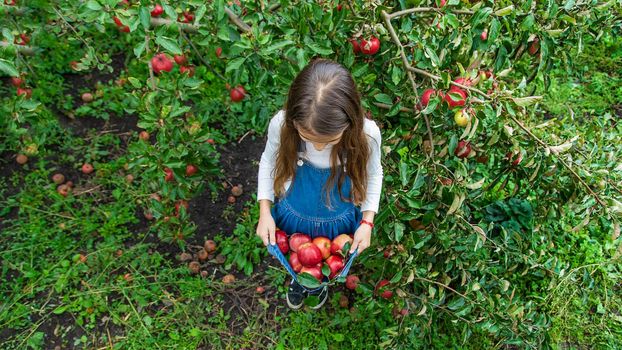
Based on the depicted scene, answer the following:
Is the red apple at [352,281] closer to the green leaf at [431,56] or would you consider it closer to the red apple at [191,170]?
the red apple at [191,170]

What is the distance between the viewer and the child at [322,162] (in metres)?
1.62

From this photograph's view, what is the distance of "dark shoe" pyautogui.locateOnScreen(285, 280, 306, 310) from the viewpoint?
2.68m

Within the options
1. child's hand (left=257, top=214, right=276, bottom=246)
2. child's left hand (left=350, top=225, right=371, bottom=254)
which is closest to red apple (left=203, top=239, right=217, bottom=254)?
child's hand (left=257, top=214, right=276, bottom=246)

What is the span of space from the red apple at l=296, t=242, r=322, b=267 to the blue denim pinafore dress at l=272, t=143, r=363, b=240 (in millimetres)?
154

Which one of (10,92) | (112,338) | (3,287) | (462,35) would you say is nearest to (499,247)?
(462,35)

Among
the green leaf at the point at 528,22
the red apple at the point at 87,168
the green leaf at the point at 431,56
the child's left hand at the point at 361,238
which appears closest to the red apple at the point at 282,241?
the child's left hand at the point at 361,238

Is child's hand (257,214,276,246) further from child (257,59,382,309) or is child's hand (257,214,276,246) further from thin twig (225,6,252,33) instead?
thin twig (225,6,252,33)

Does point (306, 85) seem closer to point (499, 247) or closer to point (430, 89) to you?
point (430, 89)

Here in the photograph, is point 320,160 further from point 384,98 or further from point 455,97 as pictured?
point 455,97

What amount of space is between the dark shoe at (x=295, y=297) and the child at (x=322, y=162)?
0.51 metres

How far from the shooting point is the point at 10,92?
3.41 metres

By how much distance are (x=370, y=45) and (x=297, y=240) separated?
87 centimetres

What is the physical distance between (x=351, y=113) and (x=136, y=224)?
6.02ft

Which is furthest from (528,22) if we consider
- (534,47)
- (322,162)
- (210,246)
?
(210,246)
